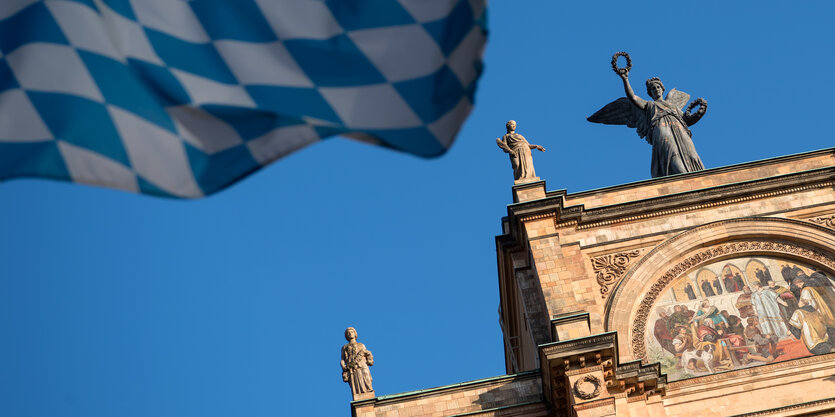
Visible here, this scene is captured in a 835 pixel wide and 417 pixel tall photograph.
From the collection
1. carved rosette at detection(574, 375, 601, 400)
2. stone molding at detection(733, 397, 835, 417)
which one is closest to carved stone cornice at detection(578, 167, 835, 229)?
carved rosette at detection(574, 375, 601, 400)

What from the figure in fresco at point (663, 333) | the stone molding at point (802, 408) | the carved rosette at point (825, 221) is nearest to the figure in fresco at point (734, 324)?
the figure in fresco at point (663, 333)

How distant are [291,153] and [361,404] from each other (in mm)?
13990

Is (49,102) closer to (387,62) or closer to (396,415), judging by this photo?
(387,62)

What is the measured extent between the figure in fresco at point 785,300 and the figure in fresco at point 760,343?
499 millimetres

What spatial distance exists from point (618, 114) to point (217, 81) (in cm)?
2116

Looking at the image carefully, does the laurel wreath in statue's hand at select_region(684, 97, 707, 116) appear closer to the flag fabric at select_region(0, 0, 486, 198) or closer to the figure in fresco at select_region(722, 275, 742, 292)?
the figure in fresco at select_region(722, 275, 742, 292)

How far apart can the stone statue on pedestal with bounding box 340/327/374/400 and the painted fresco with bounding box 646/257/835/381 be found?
5029 mm

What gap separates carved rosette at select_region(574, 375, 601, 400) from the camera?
722 inches

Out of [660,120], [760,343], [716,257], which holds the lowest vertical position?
[760,343]

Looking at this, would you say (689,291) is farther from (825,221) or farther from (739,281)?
(825,221)

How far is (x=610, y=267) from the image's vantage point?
20984 mm

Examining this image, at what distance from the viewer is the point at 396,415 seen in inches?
765

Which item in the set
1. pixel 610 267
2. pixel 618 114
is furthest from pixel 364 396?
pixel 618 114

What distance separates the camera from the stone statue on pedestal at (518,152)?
22.7 meters
